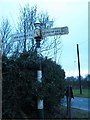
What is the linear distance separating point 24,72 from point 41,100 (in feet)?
3.98

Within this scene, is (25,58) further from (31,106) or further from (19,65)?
(31,106)

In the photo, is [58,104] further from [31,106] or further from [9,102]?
[9,102]

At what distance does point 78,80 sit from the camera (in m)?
51.6

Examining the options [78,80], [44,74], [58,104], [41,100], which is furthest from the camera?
[78,80]

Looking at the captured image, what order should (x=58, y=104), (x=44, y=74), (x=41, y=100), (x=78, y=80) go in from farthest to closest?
(x=78, y=80), (x=58, y=104), (x=44, y=74), (x=41, y=100)

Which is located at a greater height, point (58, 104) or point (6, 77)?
point (6, 77)

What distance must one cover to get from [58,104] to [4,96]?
9.67ft

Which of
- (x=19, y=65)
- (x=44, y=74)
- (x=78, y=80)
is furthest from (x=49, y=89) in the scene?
(x=78, y=80)

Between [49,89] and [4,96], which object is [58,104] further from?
[4,96]

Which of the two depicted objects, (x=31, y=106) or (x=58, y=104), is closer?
(x=31, y=106)

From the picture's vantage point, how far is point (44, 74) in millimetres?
13258

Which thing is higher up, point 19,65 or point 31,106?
point 19,65

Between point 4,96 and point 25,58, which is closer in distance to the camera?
point 4,96

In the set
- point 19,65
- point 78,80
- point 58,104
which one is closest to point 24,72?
point 19,65
